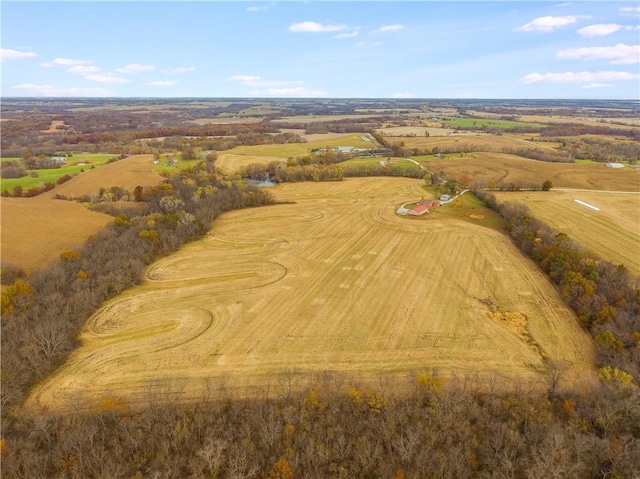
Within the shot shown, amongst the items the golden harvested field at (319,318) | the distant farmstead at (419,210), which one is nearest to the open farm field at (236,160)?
the golden harvested field at (319,318)

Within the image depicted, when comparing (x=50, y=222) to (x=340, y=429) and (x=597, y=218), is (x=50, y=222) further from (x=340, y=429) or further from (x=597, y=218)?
(x=597, y=218)

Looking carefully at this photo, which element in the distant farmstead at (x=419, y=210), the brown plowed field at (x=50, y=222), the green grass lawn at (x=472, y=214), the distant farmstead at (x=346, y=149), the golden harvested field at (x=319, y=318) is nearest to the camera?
the golden harvested field at (x=319, y=318)

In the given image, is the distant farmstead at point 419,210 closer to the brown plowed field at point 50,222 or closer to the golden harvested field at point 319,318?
the golden harvested field at point 319,318

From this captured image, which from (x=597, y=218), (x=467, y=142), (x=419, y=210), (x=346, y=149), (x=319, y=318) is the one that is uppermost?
(x=467, y=142)

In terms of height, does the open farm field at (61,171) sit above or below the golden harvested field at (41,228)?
above

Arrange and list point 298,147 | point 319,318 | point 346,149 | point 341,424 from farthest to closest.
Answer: point 298,147 < point 346,149 < point 319,318 < point 341,424

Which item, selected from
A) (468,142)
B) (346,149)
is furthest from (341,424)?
(468,142)

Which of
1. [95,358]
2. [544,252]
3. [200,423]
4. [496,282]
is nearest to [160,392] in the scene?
[200,423]

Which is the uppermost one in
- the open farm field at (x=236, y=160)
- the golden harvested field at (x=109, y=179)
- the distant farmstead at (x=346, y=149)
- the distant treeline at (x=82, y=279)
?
the distant farmstead at (x=346, y=149)
